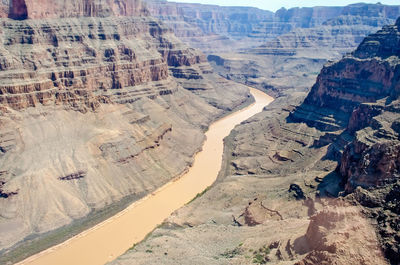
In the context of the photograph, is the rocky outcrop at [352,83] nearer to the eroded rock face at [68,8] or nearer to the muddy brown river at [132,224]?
the muddy brown river at [132,224]

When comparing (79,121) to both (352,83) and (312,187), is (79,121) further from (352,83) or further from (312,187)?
(352,83)

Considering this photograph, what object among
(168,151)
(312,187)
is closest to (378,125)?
(312,187)

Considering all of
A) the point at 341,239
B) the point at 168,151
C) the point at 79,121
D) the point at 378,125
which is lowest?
the point at 168,151

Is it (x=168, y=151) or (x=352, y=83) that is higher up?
(x=352, y=83)

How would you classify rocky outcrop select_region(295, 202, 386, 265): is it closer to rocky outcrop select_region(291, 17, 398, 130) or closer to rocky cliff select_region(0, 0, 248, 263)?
rocky cliff select_region(0, 0, 248, 263)

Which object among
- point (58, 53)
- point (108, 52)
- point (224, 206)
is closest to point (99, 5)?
point (108, 52)

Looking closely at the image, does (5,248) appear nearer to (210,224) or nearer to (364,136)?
(210,224)
